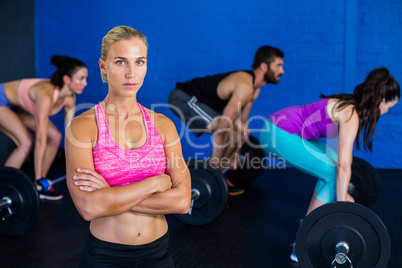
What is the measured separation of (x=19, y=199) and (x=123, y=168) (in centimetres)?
136

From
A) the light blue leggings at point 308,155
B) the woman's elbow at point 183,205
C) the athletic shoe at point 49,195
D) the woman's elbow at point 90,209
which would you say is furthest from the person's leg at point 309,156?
the athletic shoe at point 49,195

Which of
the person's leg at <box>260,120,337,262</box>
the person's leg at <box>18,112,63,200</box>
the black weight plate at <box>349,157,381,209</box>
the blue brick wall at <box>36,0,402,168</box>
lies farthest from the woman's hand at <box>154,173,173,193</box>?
the blue brick wall at <box>36,0,402,168</box>

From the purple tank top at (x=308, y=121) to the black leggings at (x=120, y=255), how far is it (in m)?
1.18

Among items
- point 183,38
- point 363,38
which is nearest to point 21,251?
point 183,38

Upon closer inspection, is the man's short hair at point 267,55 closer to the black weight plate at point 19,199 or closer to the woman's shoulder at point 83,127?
the black weight plate at point 19,199

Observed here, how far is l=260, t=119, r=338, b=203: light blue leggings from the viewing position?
6.37 ft

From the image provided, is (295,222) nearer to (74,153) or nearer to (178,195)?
(178,195)

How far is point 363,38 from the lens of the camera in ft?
11.4

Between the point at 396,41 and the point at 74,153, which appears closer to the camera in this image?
the point at 74,153

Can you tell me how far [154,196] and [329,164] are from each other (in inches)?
44.0

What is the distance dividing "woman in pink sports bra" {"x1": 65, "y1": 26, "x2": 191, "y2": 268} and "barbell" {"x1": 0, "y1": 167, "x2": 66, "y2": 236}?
1226 mm

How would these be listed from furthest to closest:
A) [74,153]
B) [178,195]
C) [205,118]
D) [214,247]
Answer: [205,118] < [214,247] < [178,195] < [74,153]

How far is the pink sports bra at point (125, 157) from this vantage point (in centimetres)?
100

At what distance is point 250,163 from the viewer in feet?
10.1
